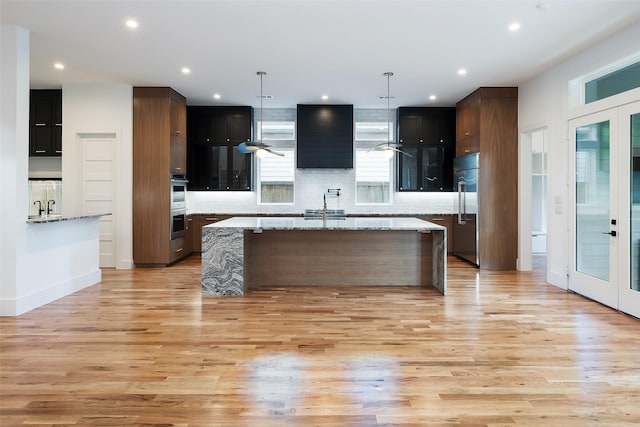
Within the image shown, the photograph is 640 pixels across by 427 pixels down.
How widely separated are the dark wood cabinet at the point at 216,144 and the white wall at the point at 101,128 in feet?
4.88

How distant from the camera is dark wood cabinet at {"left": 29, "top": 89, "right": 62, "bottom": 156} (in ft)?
23.3

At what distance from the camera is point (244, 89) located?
7.10m

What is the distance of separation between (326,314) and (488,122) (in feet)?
14.8

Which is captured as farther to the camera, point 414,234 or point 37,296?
point 414,234

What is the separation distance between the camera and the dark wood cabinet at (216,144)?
27.2 feet

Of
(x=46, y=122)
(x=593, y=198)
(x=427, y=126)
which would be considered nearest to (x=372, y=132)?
(x=427, y=126)

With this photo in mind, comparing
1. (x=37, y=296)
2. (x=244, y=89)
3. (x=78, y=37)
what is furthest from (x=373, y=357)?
(x=244, y=89)

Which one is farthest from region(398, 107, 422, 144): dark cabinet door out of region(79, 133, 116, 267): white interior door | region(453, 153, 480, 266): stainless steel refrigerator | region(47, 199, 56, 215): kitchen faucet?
region(47, 199, 56, 215): kitchen faucet

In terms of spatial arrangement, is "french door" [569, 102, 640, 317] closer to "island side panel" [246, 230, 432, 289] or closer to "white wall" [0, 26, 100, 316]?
"island side panel" [246, 230, 432, 289]

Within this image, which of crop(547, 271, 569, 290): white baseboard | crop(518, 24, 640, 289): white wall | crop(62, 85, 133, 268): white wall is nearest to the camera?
crop(518, 24, 640, 289): white wall

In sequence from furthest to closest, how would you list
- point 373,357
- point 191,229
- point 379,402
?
point 191,229 → point 373,357 → point 379,402

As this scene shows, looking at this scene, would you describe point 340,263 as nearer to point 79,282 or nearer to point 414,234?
point 414,234

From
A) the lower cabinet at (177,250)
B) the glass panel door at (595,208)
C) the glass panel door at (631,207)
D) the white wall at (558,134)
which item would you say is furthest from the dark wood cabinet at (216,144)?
the glass panel door at (631,207)

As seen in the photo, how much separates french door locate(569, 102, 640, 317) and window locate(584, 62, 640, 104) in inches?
9.2
